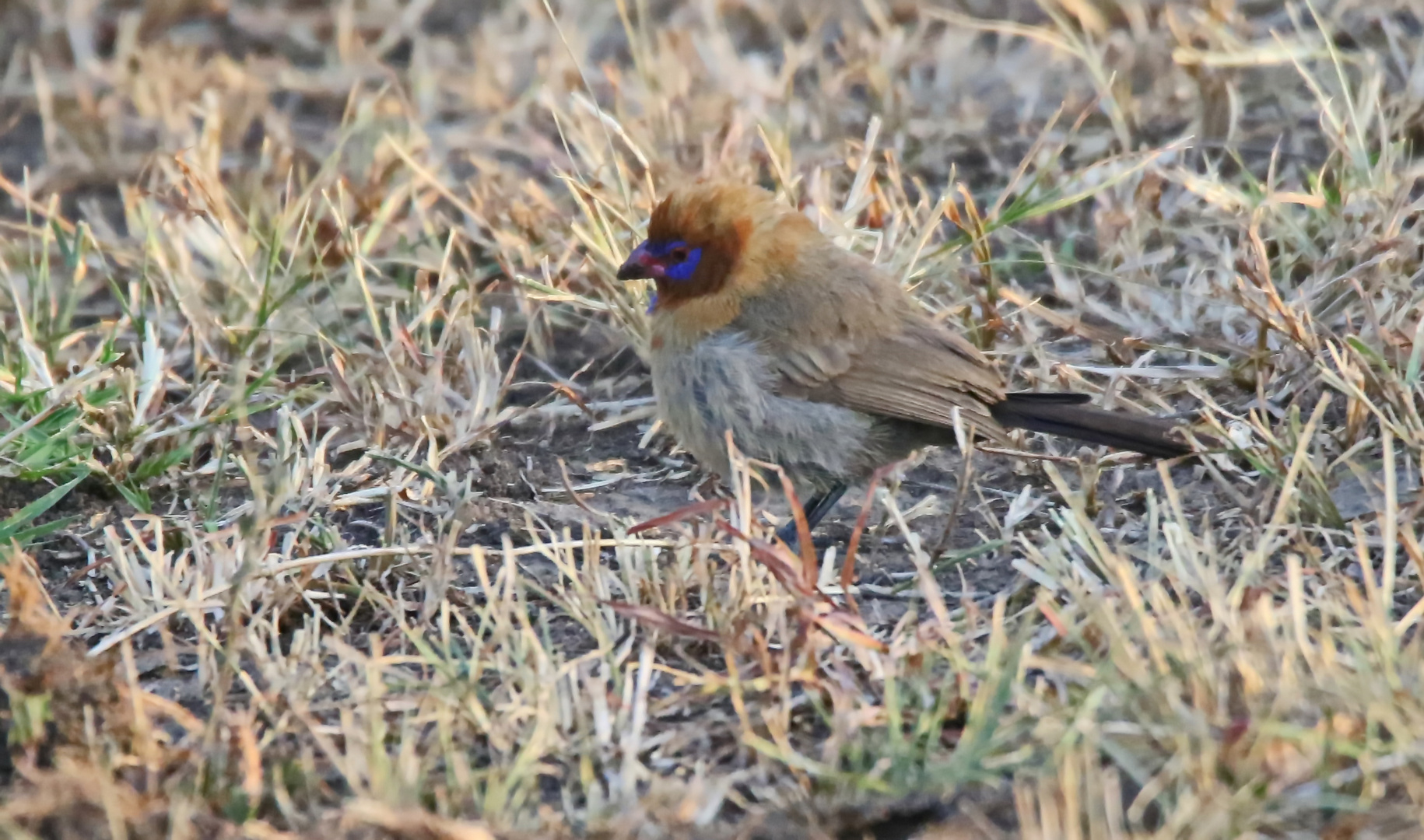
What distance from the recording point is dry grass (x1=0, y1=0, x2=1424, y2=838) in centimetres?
301

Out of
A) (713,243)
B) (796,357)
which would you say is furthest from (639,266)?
(796,357)

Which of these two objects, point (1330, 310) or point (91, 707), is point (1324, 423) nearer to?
point (1330, 310)

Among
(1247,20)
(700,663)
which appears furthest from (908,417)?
(1247,20)

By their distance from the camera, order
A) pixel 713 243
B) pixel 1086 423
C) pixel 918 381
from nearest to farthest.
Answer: pixel 1086 423, pixel 918 381, pixel 713 243

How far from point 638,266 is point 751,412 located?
590 millimetres

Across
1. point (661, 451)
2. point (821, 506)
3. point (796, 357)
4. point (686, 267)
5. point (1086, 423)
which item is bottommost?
point (821, 506)

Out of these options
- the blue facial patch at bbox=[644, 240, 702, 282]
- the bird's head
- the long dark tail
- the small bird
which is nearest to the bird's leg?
the small bird

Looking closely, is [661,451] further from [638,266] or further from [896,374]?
[896,374]

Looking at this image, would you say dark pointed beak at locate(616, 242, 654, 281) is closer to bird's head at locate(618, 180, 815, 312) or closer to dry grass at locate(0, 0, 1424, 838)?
bird's head at locate(618, 180, 815, 312)

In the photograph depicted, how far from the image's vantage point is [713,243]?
4.85 metres

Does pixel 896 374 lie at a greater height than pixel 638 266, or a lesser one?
lesser

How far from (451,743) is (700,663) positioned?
25.2 inches

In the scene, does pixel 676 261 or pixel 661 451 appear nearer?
pixel 676 261

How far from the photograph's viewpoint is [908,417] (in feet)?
15.3
